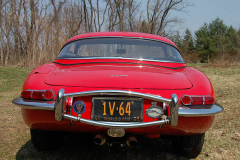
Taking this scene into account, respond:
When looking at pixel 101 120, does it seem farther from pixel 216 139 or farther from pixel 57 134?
pixel 216 139

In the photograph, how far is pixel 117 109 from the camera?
1766 mm

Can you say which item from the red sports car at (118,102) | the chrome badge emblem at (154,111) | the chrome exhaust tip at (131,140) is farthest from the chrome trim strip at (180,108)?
the chrome exhaust tip at (131,140)

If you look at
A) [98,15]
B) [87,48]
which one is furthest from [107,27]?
[87,48]

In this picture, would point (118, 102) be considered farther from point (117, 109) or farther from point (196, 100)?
point (196, 100)

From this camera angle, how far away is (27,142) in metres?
2.90

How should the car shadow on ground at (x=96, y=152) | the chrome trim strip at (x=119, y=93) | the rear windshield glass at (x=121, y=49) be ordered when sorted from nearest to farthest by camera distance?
the chrome trim strip at (x=119, y=93) → the car shadow on ground at (x=96, y=152) → the rear windshield glass at (x=121, y=49)

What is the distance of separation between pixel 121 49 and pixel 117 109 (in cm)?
121

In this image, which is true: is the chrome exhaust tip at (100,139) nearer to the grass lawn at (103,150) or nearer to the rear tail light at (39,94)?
the rear tail light at (39,94)

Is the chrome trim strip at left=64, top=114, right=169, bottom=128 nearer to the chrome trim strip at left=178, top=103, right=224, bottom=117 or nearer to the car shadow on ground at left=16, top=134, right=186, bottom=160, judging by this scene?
the chrome trim strip at left=178, top=103, right=224, bottom=117

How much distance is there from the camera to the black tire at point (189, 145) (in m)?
2.27

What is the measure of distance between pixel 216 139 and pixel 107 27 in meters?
23.6

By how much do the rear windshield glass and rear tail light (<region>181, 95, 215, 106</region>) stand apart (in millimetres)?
873

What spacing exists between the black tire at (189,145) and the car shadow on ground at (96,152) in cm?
12

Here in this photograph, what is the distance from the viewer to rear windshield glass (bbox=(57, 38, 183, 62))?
2727 mm
